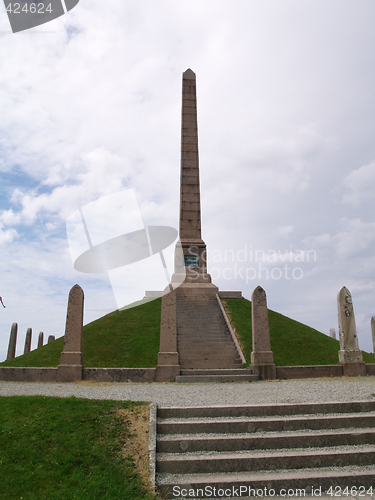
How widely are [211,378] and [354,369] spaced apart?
5.02m

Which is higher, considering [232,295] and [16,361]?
[232,295]

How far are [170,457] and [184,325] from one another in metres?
12.5

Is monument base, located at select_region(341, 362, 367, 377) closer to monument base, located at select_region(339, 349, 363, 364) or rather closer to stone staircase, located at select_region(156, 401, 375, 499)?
monument base, located at select_region(339, 349, 363, 364)

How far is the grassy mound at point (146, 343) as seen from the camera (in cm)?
1619

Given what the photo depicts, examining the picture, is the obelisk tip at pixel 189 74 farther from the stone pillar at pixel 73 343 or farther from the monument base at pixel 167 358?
the monument base at pixel 167 358

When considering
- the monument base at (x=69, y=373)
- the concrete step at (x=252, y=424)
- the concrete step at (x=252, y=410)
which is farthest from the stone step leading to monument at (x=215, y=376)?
the concrete step at (x=252, y=424)

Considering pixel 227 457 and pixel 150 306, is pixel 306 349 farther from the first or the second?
pixel 227 457

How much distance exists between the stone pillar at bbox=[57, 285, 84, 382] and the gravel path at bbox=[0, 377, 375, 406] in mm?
540

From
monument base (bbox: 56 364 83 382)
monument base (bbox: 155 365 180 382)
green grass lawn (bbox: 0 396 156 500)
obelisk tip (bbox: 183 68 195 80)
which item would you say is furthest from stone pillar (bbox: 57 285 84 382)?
obelisk tip (bbox: 183 68 195 80)

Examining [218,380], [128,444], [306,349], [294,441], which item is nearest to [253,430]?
[294,441]

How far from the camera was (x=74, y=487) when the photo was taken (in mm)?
5199

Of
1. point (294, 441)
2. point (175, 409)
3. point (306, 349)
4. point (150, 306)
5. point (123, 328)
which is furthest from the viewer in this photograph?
point (150, 306)

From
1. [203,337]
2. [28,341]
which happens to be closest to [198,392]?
[203,337]

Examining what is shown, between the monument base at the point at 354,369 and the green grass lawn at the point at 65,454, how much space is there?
29.9ft
